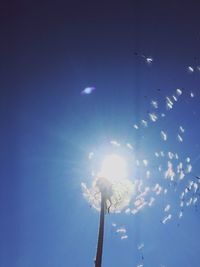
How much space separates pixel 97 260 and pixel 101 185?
3690 mm

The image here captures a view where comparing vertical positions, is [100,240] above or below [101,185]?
below

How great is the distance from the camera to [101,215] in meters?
21.6

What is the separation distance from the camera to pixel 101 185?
2058 cm

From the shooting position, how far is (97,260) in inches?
800

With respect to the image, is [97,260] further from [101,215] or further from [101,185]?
[101,185]

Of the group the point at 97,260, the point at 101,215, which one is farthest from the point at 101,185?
the point at 97,260

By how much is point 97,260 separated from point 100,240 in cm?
135

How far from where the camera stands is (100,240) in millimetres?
21484

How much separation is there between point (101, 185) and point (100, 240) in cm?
312

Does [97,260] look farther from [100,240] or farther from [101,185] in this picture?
[101,185]

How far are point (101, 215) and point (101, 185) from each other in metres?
1.97

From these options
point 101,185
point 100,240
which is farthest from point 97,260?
point 101,185

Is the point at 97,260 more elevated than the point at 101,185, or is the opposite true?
the point at 101,185

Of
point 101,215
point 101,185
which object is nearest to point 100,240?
point 101,215
